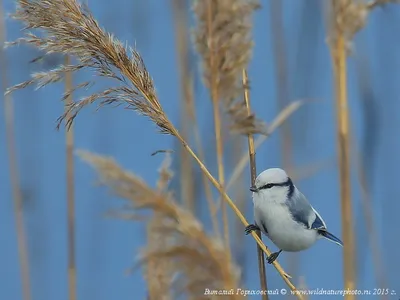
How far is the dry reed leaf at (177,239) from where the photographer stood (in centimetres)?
88

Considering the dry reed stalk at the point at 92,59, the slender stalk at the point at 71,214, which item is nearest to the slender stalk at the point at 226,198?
the dry reed stalk at the point at 92,59

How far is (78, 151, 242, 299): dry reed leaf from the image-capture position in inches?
34.6

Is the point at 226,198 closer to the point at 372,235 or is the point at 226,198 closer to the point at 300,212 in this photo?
the point at 300,212

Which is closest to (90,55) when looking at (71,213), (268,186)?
(268,186)

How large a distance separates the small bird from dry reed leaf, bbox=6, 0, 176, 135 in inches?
13.0

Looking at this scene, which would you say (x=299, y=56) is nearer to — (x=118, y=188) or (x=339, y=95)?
(x=339, y=95)

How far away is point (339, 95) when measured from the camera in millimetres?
1145

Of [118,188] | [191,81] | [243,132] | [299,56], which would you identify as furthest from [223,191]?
[299,56]

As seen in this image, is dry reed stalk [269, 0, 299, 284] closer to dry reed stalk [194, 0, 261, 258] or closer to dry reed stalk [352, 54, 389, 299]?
dry reed stalk [352, 54, 389, 299]

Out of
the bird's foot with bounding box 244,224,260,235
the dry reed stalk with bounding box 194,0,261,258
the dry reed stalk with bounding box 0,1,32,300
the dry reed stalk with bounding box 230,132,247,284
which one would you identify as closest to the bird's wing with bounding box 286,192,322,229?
the bird's foot with bounding box 244,224,260,235

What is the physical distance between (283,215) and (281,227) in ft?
0.09

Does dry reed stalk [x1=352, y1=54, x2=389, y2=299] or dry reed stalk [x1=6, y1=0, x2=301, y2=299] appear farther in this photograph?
dry reed stalk [x1=352, y1=54, x2=389, y2=299]

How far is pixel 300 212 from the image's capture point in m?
1.48

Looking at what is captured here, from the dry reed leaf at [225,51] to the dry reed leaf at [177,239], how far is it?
0.16m
